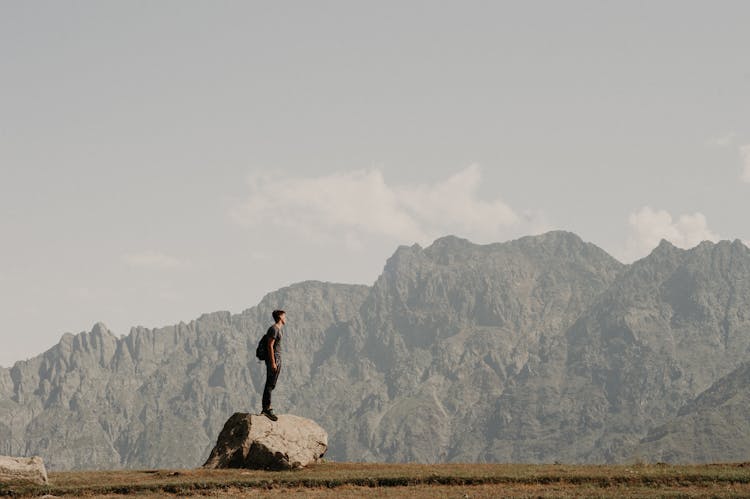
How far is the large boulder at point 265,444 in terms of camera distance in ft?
125

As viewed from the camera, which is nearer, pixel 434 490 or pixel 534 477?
pixel 434 490

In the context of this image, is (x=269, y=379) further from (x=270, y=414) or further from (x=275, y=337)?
(x=270, y=414)

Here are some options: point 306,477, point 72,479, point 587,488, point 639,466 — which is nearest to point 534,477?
point 587,488

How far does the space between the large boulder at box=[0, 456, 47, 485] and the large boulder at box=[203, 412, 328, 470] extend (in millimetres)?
7717

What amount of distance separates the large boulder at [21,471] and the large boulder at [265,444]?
25.3 ft

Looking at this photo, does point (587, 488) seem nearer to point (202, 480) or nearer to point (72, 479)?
point (202, 480)

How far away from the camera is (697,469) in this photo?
1374 inches

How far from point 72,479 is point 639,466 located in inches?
991

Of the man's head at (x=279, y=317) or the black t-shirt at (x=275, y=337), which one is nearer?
the man's head at (x=279, y=317)

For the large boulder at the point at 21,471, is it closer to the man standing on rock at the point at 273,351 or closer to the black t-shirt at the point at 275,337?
the man standing on rock at the point at 273,351

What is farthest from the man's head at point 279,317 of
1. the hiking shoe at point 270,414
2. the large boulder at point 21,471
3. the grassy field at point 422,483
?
the large boulder at point 21,471

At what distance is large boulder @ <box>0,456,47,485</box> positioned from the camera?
1308 inches

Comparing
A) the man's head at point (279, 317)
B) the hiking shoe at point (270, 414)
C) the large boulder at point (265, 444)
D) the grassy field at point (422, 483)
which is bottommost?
the grassy field at point (422, 483)

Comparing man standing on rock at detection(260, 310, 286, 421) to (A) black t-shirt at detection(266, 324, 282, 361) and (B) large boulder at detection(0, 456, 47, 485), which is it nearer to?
(A) black t-shirt at detection(266, 324, 282, 361)
